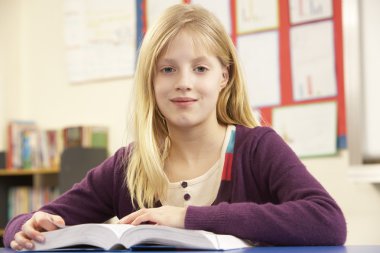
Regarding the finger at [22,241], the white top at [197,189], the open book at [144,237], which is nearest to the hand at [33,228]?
the finger at [22,241]

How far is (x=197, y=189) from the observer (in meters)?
1.54

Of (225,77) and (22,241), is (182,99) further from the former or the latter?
(22,241)

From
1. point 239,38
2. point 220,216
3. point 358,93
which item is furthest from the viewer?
point 239,38

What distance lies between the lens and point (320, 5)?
3.19m

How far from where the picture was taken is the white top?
153cm

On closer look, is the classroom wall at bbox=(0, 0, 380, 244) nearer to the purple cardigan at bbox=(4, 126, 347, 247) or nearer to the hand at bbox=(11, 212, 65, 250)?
the purple cardigan at bbox=(4, 126, 347, 247)

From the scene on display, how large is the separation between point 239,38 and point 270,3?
25 centimetres

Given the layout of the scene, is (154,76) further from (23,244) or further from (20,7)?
(20,7)

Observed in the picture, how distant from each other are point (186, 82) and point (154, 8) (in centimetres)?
245

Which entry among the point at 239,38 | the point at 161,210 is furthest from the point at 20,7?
the point at 161,210

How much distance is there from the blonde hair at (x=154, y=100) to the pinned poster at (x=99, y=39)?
2.33 meters

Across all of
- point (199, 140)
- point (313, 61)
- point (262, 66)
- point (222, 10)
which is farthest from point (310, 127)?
point (199, 140)

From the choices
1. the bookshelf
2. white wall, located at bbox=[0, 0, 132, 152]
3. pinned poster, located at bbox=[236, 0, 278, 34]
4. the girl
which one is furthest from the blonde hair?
the bookshelf

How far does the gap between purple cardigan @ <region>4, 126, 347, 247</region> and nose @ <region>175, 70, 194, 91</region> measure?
0.61 feet
